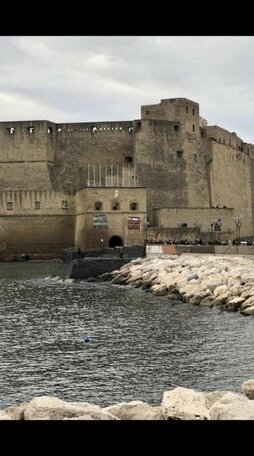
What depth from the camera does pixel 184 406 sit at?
5.25m

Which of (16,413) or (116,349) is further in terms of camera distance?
(116,349)

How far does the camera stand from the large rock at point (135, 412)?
16.9 ft

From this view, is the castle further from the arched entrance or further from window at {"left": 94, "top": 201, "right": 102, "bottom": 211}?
the arched entrance

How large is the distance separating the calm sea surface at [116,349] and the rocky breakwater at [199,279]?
23.0 inches

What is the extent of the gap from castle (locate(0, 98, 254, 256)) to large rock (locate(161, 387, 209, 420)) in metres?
31.2

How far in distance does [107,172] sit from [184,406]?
120 feet

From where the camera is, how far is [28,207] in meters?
38.7

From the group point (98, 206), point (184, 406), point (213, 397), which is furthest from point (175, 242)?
point (184, 406)

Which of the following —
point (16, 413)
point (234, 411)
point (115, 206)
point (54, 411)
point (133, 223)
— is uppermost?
point (115, 206)

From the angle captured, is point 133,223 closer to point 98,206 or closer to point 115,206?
point 115,206
